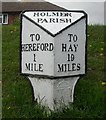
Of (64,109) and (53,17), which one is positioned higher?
(53,17)

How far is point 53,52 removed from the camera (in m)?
5.84

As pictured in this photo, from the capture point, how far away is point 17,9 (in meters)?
41.4

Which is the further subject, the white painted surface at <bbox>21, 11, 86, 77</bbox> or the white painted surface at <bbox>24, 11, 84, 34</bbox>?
the white painted surface at <bbox>24, 11, 84, 34</bbox>

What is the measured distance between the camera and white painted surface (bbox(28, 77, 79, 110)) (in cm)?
589

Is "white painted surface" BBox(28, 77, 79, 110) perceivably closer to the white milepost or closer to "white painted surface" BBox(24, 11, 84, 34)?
the white milepost

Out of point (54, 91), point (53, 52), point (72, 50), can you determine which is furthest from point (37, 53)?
point (54, 91)

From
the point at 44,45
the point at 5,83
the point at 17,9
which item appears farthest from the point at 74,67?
the point at 17,9

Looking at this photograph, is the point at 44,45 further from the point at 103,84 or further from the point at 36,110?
the point at 103,84

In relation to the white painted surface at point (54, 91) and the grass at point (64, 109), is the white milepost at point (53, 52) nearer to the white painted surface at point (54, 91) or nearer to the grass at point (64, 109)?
the white painted surface at point (54, 91)

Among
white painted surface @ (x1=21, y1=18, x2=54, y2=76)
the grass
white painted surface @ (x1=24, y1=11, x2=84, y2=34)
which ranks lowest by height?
the grass

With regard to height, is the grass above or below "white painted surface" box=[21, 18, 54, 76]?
below

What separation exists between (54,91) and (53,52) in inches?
23.0

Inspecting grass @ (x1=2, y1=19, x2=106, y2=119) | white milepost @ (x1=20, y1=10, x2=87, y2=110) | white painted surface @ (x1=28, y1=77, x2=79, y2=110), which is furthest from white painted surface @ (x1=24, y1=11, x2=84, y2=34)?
grass @ (x1=2, y1=19, x2=106, y2=119)

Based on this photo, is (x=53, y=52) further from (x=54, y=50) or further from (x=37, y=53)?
(x=37, y=53)
